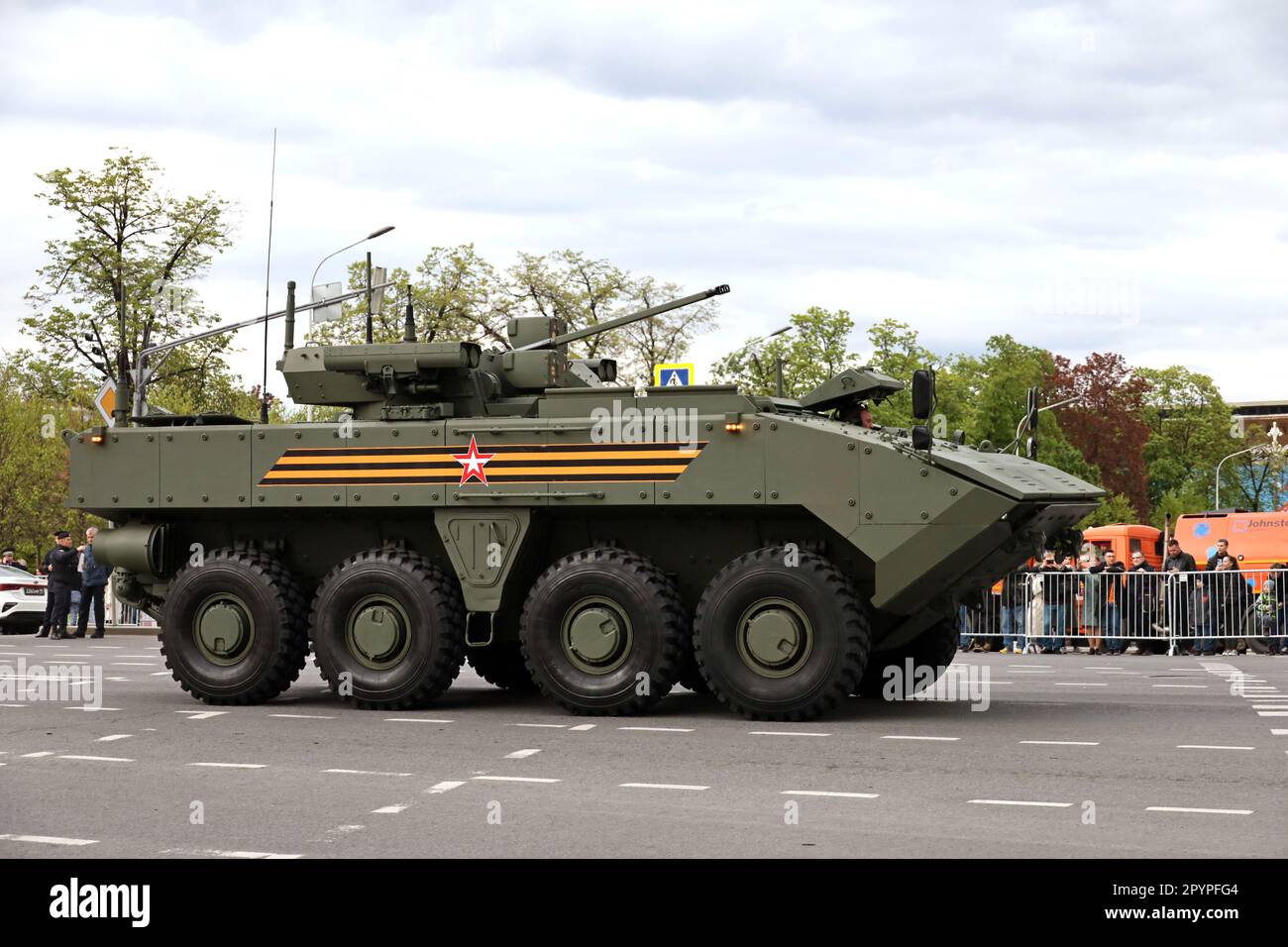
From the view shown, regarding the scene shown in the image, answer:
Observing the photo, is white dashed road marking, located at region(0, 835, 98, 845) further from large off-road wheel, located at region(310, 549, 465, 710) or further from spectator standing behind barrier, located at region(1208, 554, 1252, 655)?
spectator standing behind barrier, located at region(1208, 554, 1252, 655)

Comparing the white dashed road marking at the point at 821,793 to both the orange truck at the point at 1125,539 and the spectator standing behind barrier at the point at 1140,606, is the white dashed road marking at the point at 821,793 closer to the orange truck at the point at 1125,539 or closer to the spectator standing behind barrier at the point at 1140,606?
the spectator standing behind barrier at the point at 1140,606

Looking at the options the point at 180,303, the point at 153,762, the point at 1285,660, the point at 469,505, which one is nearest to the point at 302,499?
the point at 469,505

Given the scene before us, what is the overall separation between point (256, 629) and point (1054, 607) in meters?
13.4

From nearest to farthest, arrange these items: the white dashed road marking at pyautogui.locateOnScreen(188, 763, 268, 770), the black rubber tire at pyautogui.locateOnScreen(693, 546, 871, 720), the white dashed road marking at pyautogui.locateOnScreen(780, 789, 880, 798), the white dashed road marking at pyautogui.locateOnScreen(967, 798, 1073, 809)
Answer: the white dashed road marking at pyautogui.locateOnScreen(967, 798, 1073, 809) → the white dashed road marking at pyautogui.locateOnScreen(780, 789, 880, 798) → the white dashed road marking at pyautogui.locateOnScreen(188, 763, 268, 770) → the black rubber tire at pyautogui.locateOnScreen(693, 546, 871, 720)

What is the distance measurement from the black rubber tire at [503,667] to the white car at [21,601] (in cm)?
1714

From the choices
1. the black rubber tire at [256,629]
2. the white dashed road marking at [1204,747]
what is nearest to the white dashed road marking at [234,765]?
the black rubber tire at [256,629]

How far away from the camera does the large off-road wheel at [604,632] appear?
12.5 metres

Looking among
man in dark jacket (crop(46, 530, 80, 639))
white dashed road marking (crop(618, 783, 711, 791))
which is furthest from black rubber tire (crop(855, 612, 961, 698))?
man in dark jacket (crop(46, 530, 80, 639))

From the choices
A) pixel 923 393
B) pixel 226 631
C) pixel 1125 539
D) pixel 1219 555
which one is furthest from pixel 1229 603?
pixel 1125 539

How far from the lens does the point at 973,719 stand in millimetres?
12711

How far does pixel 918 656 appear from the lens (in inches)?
560

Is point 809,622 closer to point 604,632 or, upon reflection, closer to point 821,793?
point 604,632

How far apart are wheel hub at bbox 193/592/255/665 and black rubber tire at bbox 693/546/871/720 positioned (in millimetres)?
3854

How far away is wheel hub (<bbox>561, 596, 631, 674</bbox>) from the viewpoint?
1258 centimetres
